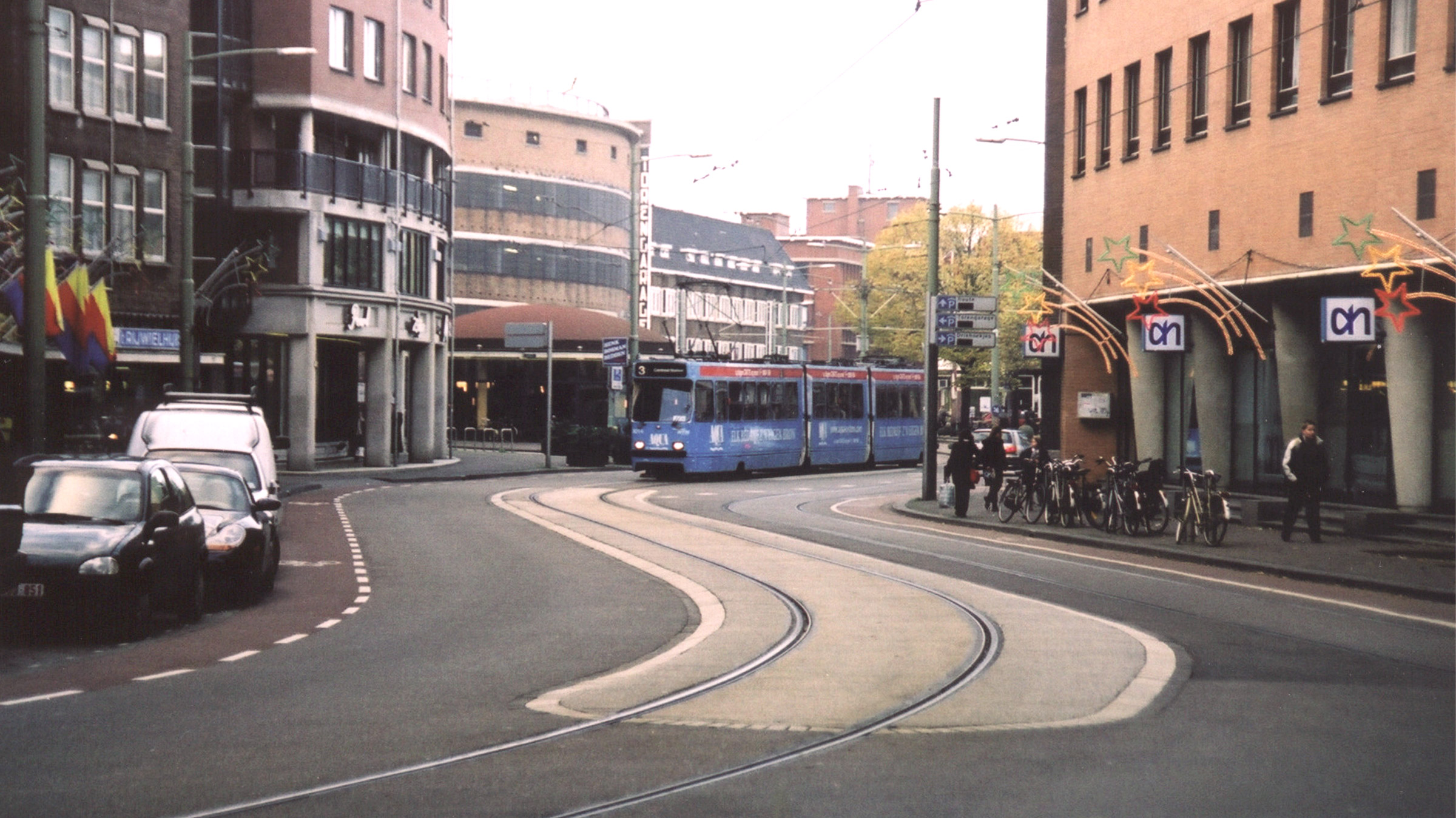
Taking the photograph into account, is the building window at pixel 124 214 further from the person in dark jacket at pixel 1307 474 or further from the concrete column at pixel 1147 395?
the person in dark jacket at pixel 1307 474

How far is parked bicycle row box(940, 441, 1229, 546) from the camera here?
2261 cm

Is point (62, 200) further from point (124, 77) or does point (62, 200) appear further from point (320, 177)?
point (320, 177)

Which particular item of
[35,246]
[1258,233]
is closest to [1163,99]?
[1258,233]

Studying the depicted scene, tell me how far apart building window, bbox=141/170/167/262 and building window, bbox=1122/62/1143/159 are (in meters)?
22.2

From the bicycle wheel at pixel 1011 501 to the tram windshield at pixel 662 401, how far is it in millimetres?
12908

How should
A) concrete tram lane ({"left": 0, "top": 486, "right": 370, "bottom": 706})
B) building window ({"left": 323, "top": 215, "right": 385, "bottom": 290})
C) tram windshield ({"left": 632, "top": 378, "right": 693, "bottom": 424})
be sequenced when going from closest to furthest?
concrete tram lane ({"left": 0, "top": 486, "right": 370, "bottom": 706}), tram windshield ({"left": 632, "top": 378, "right": 693, "bottom": 424}), building window ({"left": 323, "top": 215, "right": 385, "bottom": 290})

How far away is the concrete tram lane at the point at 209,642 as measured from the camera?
36.2ft

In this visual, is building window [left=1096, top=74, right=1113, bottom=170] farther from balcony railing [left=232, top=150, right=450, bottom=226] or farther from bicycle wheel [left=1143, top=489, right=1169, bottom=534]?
balcony railing [left=232, top=150, right=450, bottom=226]

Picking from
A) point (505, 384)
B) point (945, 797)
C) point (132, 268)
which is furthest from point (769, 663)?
point (505, 384)

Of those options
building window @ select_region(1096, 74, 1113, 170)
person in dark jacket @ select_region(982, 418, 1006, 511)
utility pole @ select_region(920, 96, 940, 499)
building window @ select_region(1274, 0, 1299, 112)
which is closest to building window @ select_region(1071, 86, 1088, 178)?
building window @ select_region(1096, 74, 1113, 170)

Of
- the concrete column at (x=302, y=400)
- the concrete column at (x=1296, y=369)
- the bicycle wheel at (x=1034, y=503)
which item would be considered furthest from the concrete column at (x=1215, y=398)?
the concrete column at (x=302, y=400)

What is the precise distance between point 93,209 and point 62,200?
1.10m

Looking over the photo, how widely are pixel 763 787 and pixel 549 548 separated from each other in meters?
14.6

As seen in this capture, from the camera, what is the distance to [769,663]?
1152 centimetres
